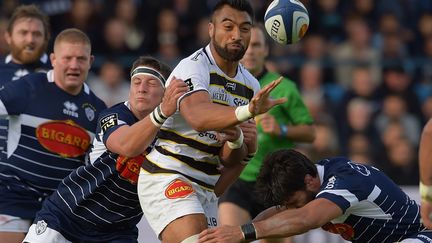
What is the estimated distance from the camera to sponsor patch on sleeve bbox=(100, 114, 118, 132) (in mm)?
7227

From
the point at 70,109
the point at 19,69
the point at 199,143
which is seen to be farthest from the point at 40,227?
the point at 19,69

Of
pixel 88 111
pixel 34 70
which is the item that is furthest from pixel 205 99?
pixel 34 70

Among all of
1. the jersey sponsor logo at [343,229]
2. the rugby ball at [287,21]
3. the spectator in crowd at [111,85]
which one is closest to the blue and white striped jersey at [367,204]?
the jersey sponsor logo at [343,229]

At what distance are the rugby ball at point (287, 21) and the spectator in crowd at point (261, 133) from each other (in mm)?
1979

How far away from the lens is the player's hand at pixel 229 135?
22.6 feet

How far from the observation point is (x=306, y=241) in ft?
36.1

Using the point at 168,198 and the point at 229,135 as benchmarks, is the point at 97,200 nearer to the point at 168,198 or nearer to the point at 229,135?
the point at 168,198

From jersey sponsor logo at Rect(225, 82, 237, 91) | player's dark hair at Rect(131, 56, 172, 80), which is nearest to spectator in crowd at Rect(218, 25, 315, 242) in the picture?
player's dark hair at Rect(131, 56, 172, 80)

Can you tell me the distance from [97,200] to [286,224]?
161cm

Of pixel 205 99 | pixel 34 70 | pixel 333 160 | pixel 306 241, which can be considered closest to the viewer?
pixel 205 99

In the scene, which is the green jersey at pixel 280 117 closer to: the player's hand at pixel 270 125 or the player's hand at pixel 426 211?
the player's hand at pixel 270 125

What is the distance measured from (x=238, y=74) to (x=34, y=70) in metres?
2.99

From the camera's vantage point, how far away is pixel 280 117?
9961 mm

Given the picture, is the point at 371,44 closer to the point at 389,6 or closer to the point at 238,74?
the point at 389,6
